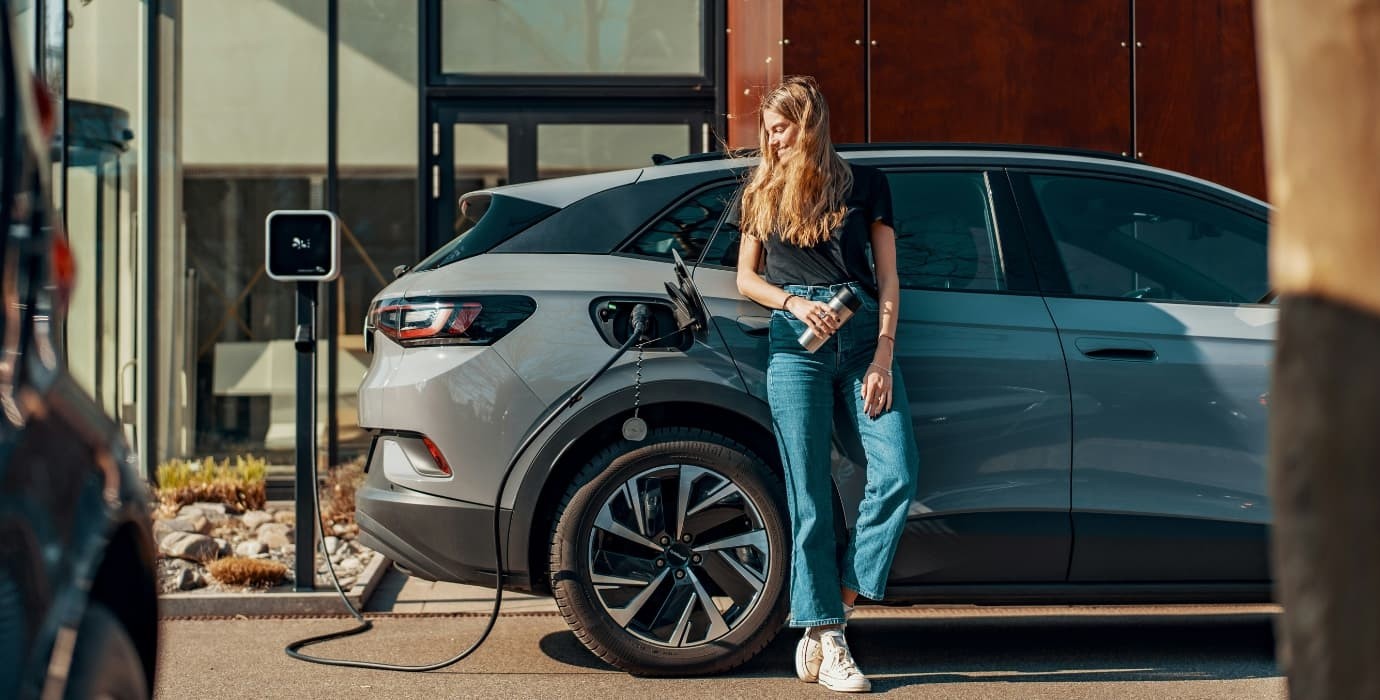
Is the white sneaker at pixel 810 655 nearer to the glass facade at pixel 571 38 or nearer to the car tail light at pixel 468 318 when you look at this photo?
the car tail light at pixel 468 318

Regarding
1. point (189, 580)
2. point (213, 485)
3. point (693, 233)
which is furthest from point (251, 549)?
point (693, 233)

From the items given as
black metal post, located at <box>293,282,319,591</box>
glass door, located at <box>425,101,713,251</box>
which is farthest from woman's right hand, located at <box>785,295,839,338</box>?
glass door, located at <box>425,101,713,251</box>

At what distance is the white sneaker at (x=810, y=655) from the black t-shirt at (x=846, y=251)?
1.02 metres

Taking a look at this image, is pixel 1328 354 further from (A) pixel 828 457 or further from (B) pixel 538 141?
(B) pixel 538 141

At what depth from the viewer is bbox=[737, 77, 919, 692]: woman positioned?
422 cm

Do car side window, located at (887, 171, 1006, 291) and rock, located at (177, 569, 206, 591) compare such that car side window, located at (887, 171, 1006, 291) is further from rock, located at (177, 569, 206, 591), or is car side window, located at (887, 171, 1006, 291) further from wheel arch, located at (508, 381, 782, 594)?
rock, located at (177, 569, 206, 591)

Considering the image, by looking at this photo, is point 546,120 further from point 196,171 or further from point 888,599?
point 888,599

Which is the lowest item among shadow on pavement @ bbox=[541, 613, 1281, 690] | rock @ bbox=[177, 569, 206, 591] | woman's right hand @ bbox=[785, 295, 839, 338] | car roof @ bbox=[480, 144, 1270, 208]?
shadow on pavement @ bbox=[541, 613, 1281, 690]

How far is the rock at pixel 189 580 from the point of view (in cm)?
605

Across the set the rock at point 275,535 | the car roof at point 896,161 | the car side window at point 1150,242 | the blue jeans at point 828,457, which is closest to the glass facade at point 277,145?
the rock at point 275,535

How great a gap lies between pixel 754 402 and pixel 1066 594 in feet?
3.62

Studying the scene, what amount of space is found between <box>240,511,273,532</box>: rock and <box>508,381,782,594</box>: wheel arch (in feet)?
12.2

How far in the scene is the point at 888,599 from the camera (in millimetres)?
4422

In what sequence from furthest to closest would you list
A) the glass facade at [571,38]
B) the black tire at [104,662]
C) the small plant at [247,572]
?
the glass facade at [571,38] < the small plant at [247,572] < the black tire at [104,662]
